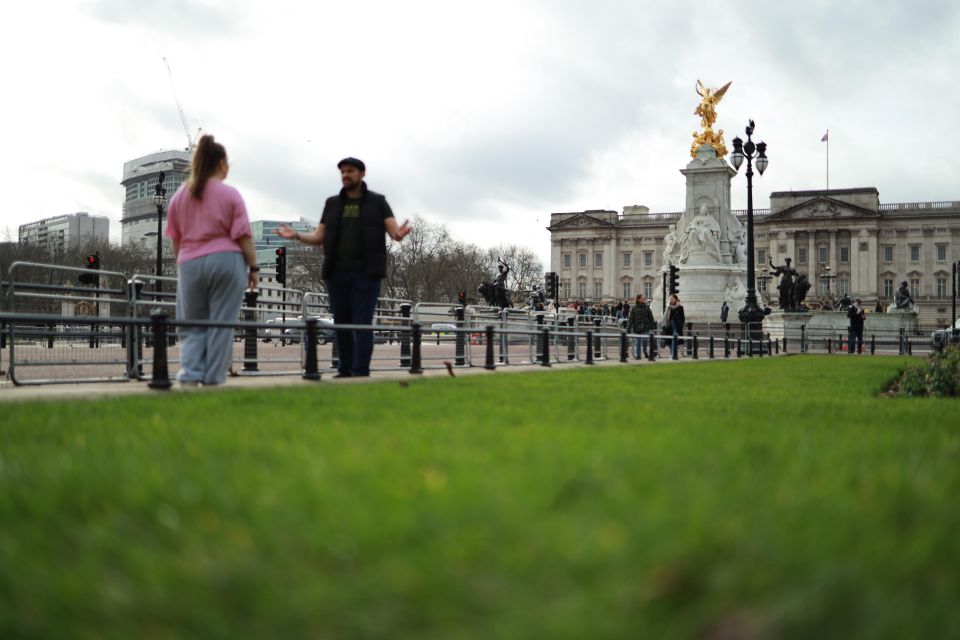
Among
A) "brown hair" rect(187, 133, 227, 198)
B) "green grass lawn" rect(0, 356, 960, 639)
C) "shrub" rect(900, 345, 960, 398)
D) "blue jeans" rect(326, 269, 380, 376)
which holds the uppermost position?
"brown hair" rect(187, 133, 227, 198)

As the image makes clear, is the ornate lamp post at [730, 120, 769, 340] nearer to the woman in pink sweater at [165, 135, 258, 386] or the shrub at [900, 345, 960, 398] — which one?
the shrub at [900, 345, 960, 398]

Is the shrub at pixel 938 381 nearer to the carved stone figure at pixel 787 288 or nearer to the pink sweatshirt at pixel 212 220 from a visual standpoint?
the pink sweatshirt at pixel 212 220

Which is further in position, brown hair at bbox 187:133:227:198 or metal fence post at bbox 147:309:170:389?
metal fence post at bbox 147:309:170:389

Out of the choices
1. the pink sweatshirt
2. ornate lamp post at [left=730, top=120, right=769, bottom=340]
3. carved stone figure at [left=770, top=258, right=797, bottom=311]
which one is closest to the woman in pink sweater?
the pink sweatshirt

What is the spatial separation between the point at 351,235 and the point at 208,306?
Result: 1.92 metres

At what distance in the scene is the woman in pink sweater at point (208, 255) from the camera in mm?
8426

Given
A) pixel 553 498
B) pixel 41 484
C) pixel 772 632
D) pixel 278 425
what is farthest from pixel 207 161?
pixel 772 632

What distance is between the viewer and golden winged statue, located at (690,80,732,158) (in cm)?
6106

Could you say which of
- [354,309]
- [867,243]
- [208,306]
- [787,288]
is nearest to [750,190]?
[787,288]

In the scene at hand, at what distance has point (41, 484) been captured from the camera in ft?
10.6

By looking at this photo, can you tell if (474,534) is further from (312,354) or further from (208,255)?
(312,354)

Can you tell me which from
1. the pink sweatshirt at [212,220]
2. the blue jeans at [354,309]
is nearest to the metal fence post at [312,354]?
the blue jeans at [354,309]

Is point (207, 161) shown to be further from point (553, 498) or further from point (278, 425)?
point (553, 498)

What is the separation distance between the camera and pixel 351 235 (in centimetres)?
1032
